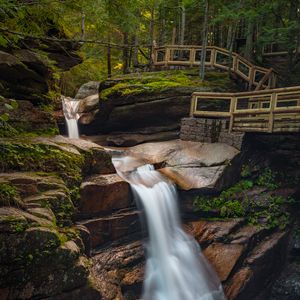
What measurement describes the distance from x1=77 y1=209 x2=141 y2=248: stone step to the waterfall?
6883mm

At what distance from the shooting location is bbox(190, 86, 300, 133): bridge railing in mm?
10758

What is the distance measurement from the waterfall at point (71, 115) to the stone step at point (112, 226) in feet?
22.6

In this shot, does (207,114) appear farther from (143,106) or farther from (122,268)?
(122,268)

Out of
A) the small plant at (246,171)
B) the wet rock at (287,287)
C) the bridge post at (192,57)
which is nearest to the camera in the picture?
the wet rock at (287,287)

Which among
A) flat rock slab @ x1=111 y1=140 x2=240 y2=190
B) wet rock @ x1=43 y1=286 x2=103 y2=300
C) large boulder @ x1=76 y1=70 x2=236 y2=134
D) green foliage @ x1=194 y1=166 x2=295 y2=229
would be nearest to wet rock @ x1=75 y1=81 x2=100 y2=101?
large boulder @ x1=76 y1=70 x2=236 y2=134

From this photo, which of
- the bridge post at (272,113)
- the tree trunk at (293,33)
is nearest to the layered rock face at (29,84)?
the bridge post at (272,113)

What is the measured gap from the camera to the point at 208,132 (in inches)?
499

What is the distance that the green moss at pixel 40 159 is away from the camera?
691cm

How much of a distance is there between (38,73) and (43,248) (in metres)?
5.49

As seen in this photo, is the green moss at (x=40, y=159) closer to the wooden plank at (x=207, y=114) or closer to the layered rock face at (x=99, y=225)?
the layered rock face at (x=99, y=225)

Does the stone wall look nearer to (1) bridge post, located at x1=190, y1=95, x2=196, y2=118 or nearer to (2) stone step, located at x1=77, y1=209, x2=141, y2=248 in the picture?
(1) bridge post, located at x1=190, y1=95, x2=196, y2=118

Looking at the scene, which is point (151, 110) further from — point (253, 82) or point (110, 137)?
point (253, 82)

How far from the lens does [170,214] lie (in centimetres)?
982

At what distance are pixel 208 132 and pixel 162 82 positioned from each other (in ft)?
10.3
